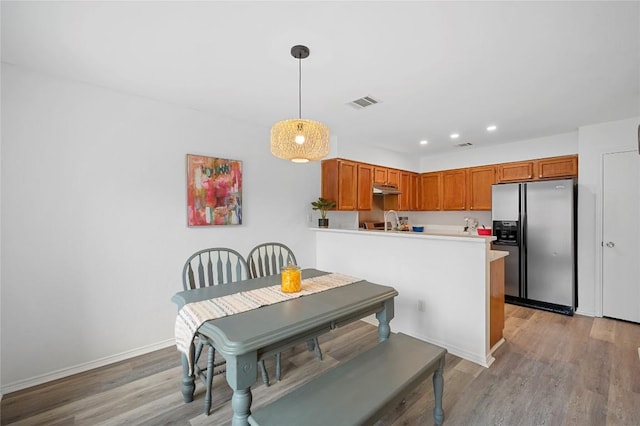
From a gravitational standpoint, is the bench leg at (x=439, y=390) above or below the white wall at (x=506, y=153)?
below

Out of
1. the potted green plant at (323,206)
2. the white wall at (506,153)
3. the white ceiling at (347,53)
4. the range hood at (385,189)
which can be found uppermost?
the white ceiling at (347,53)

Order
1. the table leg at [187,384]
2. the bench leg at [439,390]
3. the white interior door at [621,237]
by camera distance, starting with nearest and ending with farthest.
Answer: the bench leg at [439,390]
the table leg at [187,384]
the white interior door at [621,237]

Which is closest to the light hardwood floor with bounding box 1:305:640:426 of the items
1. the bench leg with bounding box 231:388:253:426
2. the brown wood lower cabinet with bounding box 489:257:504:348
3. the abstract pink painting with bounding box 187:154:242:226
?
the brown wood lower cabinet with bounding box 489:257:504:348

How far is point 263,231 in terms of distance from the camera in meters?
3.63

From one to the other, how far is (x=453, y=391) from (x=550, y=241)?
286 centimetres

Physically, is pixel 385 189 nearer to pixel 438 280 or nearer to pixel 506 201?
pixel 506 201

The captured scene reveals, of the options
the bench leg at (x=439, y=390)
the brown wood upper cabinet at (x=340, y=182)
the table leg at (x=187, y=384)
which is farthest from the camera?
the brown wood upper cabinet at (x=340, y=182)

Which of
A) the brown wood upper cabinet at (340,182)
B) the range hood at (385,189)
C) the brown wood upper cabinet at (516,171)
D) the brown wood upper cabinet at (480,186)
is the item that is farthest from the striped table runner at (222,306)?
the brown wood upper cabinet at (516,171)

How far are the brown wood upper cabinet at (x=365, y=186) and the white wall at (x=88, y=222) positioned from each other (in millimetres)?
2225

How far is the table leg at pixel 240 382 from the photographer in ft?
4.26

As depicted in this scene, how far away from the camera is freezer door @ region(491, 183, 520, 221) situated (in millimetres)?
4082

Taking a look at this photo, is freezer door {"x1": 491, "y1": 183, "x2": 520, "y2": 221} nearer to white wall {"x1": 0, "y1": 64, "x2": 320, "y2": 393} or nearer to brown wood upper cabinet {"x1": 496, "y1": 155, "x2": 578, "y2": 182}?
brown wood upper cabinet {"x1": 496, "y1": 155, "x2": 578, "y2": 182}

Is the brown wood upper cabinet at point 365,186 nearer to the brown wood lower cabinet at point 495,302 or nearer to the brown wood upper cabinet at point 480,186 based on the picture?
the brown wood upper cabinet at point 480,186

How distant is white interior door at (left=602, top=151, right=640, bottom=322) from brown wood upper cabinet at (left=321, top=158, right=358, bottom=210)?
323cm
